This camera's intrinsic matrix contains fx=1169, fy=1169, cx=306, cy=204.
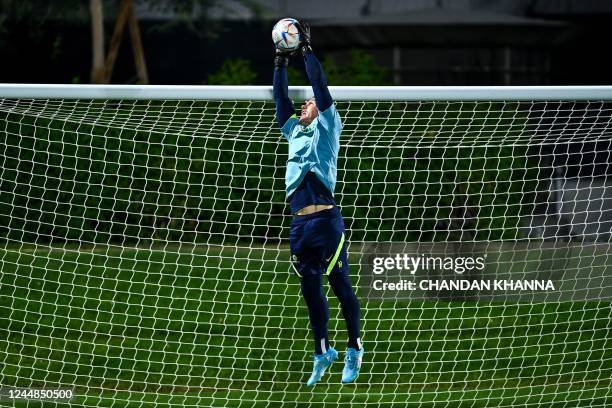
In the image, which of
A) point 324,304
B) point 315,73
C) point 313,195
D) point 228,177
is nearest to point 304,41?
point 315,73

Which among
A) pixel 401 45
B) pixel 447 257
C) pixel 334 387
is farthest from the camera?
pixel 401 45

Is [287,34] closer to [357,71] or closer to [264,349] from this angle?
[264,349]

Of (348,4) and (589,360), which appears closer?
(589,360)

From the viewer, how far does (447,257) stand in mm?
11430

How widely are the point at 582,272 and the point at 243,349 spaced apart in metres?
3.84

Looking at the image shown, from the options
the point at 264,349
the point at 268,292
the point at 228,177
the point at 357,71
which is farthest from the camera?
the point at 357,71

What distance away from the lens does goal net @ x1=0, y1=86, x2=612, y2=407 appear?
9031 mm

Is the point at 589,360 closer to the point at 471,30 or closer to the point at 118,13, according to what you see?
the point at 471,30

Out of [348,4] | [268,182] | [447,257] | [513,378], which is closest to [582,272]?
[447,257]

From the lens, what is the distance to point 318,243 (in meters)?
7.58

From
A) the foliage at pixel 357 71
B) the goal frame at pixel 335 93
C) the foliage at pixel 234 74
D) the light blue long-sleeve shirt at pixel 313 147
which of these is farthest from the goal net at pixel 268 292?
the foliage at pixel 357 71

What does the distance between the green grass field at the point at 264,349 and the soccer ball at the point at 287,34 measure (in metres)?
2.43

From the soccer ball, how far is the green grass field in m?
2.43

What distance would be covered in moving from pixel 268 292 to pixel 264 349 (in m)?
1.65
